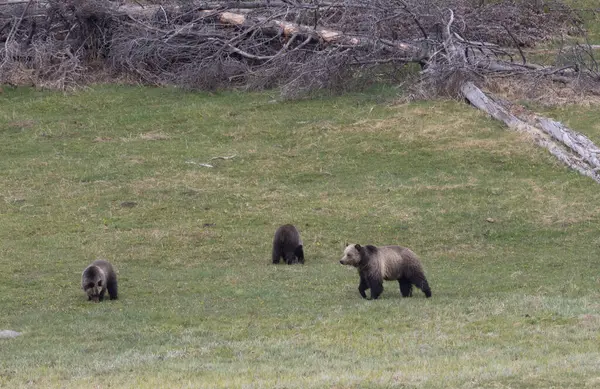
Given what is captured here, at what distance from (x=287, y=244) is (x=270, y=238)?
5.90 ft

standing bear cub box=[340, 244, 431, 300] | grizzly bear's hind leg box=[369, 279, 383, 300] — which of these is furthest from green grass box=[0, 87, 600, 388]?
standing bear cub box=[340, 244, 431, 300]

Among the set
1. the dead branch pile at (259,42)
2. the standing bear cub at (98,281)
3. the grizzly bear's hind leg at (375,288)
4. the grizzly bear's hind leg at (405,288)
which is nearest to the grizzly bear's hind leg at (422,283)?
the grizzly bear's hind leg at (405,288)

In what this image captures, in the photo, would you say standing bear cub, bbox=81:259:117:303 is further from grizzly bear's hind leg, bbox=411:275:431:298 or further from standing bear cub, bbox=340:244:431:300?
grizzly bear's hind leg, bbox=411:275:431:298

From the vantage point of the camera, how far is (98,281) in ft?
50.9

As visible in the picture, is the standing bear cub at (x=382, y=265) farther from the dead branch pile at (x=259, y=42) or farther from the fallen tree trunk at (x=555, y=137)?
the dead branch pile at (x=259, y=42)

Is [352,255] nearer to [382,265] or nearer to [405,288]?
[382,265]

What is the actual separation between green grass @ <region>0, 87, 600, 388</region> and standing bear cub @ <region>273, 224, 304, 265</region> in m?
0.31

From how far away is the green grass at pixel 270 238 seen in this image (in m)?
11.0

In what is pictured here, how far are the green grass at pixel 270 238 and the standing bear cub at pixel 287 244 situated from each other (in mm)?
307

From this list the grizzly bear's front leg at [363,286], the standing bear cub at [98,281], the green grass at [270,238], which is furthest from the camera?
the standing bear cub at [98,281]

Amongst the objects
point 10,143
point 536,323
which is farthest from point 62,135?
point 536,323

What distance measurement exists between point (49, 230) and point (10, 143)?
22.7ft

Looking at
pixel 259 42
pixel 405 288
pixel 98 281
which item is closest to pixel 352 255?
pixel 405 288

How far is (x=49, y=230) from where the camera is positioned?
20.6m
